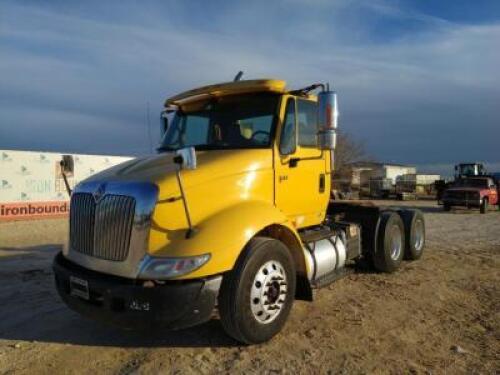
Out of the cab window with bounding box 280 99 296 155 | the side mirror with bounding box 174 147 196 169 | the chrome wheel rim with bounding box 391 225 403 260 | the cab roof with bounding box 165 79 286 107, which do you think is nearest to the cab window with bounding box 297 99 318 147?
the cab window with bounding box 280 99 296 155

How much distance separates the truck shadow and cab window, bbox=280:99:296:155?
2.18 m

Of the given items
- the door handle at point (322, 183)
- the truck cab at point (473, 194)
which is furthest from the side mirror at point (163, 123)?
the truck cab at point (473, 194)

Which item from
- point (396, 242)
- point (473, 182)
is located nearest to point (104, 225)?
point (396, 242)

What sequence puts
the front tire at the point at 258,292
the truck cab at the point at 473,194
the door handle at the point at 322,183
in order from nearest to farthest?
the front tire at the point at 258,292 → the door handle at the point at 322,183 → the truck cab at the point at 473,194

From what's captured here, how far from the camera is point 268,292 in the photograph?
480cm

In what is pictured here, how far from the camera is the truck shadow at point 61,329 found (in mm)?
4914

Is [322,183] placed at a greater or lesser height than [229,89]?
lesser

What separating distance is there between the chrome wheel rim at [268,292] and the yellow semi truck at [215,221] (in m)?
0.01

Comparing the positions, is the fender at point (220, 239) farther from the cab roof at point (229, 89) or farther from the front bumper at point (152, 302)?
the cab roof at point (229, 89)

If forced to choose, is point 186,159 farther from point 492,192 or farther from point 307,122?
point 492,192

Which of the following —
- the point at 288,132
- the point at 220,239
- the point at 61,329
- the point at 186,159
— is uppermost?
the point at 288,132

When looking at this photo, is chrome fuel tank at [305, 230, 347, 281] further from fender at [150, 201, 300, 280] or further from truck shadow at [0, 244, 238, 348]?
truck shadow at [0, 244, 238, 348]

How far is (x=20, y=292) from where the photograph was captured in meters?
6.95

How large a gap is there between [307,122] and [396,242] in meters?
3.77
